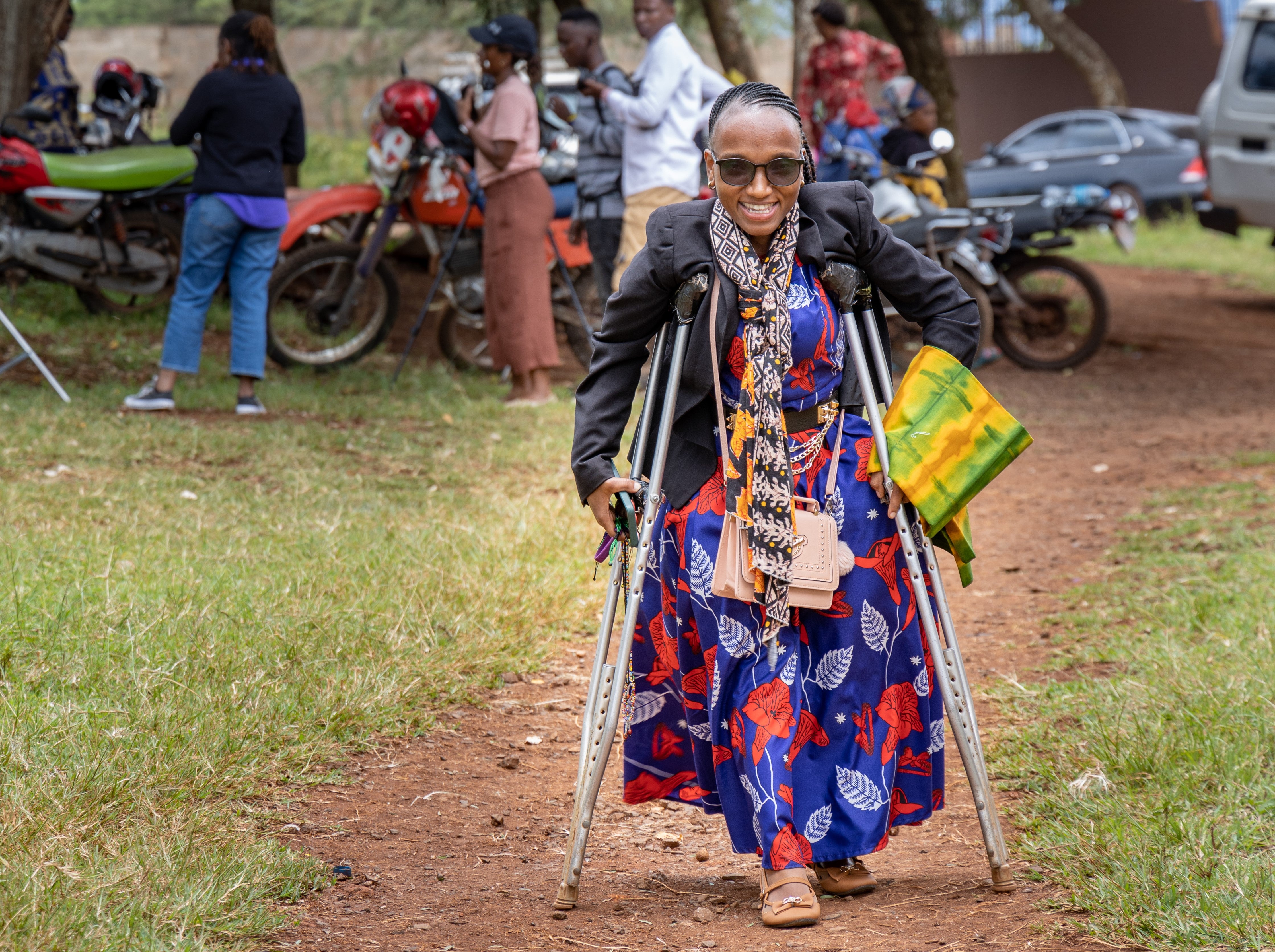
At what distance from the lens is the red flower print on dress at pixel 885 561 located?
3.17 m

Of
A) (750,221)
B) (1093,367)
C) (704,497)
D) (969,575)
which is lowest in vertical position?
(1093,367)

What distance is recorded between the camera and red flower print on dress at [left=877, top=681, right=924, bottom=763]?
10.4ft

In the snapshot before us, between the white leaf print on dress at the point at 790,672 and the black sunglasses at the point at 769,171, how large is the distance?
1.02 meters

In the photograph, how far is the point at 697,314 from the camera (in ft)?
10.4

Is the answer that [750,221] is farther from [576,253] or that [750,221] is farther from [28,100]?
[28,100]

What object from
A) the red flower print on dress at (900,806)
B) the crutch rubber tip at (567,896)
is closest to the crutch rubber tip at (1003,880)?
the red flower print on dress at (900,806)

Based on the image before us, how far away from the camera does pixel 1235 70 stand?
11812 mm

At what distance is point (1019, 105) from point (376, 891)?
96.6 ft

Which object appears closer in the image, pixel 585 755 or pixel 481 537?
pixel 585 755

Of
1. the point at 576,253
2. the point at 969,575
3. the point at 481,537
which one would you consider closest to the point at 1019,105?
the point at 576,253

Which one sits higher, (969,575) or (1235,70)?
(1235,70)

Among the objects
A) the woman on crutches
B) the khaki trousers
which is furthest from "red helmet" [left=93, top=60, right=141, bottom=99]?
the woman on crutches

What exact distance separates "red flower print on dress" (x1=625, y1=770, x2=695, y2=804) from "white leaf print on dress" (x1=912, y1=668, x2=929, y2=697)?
569 mm

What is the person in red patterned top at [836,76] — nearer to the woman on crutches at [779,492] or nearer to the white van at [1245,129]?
the white van at [1245,129]
